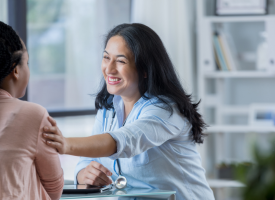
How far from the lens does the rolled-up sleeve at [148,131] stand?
3.47ft

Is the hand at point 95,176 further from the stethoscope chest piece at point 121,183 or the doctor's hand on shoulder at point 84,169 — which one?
the stethoscope chest piece at point 121,183

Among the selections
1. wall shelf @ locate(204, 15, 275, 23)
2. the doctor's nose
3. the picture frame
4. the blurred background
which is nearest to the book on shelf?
the blurred background

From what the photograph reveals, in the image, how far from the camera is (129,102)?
1.53 metres

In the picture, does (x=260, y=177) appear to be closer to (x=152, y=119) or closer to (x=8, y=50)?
(x=8, y=50)

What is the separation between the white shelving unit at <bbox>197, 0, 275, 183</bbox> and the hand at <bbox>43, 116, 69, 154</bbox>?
82.8 inches

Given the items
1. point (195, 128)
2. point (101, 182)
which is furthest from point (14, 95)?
point (195, 128)

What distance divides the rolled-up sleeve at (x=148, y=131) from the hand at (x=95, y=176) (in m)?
0.21

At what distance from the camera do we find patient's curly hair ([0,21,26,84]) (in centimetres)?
79

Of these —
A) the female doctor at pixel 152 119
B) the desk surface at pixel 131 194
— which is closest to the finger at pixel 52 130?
the desk surface at pixel 131 194

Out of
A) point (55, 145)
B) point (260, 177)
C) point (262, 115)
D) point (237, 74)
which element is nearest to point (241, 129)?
point (262, 115)

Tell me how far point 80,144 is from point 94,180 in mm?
Answer: 339

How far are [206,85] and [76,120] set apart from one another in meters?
1.19

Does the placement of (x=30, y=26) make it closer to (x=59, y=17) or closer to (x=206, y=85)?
(x=59, y=17)

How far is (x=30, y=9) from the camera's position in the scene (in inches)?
121
